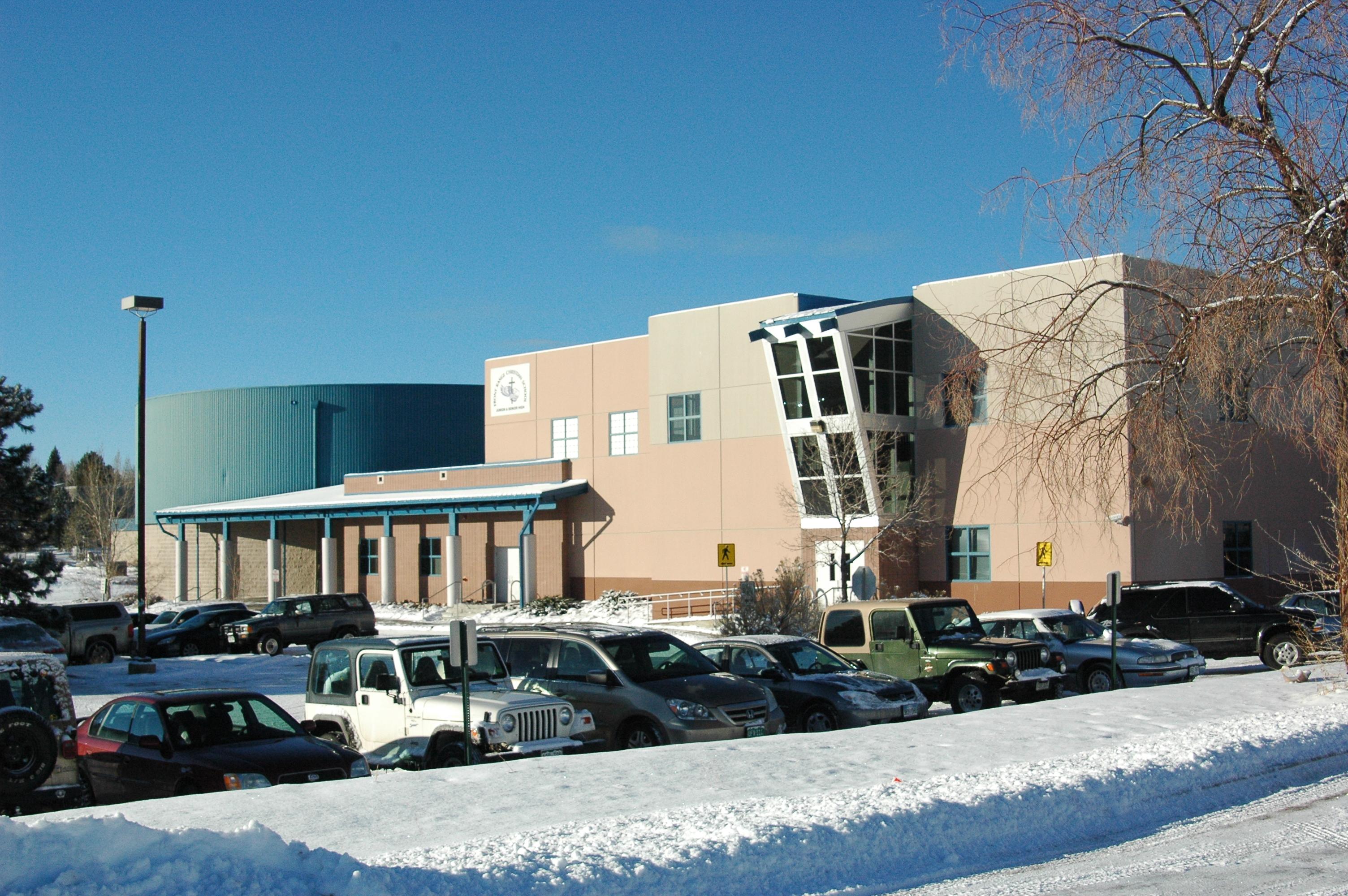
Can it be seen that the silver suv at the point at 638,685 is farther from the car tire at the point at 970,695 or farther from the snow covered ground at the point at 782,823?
the car tire at the point at 970,695

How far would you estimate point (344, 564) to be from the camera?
54656 mm

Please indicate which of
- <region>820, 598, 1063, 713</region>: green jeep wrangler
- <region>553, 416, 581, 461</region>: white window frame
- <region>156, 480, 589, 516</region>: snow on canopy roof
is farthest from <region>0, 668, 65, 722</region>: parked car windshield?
<region>553, 416, 581, 461</region>: white window frame

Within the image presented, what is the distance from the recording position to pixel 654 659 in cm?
1461

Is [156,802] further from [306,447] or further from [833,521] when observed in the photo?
[306,447]

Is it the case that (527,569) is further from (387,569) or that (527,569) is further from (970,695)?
(970,695)

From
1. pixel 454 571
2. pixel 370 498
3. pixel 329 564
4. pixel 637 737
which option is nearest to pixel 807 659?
pixel 637 737

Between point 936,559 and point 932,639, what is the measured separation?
64.6 ft

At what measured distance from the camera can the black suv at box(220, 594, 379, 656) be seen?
3259 cm

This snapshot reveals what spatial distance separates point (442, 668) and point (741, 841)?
257 inches

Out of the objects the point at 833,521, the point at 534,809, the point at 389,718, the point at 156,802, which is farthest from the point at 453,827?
the point at 833,521

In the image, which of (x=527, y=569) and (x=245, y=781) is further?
(x=527, y=569)

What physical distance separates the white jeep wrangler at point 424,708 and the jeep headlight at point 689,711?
996 mm

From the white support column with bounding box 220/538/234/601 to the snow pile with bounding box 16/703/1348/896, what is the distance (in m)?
50.7

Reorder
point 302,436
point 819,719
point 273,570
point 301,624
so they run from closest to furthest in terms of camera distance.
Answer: point 819,719, point 301,624, point 273,570, point 302,436
